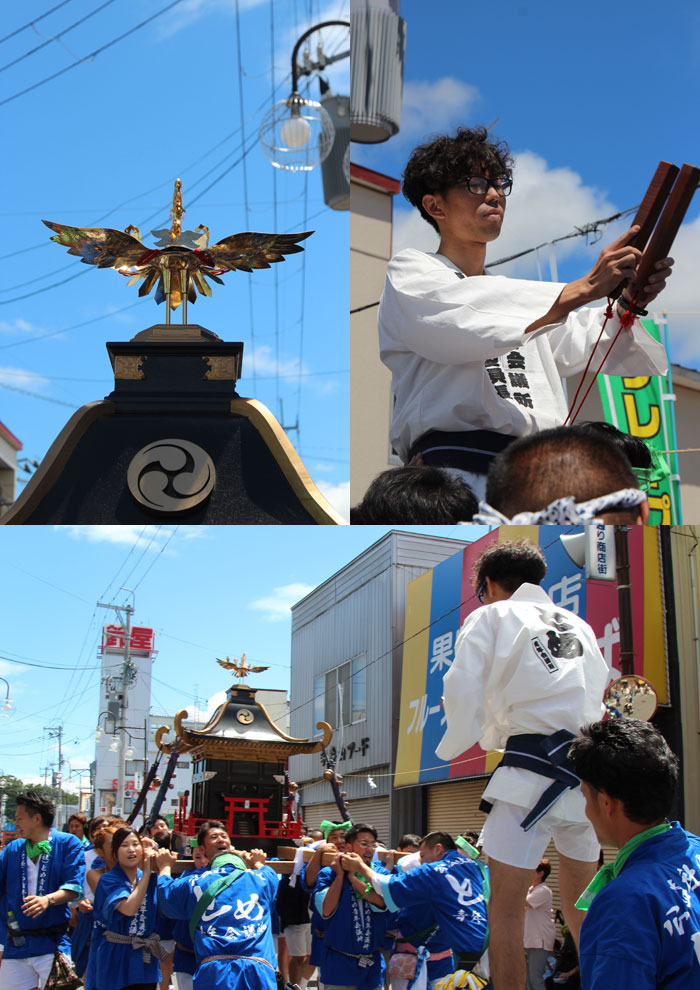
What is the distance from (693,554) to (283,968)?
311 centimetres

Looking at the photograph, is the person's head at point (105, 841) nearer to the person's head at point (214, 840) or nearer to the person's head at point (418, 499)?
the person's head at point (214, 840)

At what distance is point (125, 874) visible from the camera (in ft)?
13.4

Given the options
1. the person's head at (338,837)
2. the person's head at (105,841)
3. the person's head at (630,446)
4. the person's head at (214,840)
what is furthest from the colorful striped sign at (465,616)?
the person's head at (105,841)

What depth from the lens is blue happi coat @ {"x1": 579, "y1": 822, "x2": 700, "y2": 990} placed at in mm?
1646

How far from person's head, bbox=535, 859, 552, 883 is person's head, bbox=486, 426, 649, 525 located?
2.54 feet

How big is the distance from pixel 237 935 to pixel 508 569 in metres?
2.02

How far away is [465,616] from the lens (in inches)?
98.3

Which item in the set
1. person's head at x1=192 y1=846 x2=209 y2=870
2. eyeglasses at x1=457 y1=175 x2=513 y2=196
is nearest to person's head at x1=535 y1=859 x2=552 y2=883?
person's head at x1=192 y1=846 x2=209 y2=870

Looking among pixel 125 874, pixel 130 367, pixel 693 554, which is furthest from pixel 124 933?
pixel 693 554

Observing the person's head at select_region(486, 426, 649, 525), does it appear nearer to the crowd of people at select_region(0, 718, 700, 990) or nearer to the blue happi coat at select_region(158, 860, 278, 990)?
the crowd of people at select_region(0, 718, 700, 990)

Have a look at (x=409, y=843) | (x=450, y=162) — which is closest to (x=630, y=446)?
(x=450, y=162)

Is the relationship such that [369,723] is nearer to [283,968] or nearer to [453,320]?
[453,320]

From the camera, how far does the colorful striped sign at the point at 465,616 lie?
2.44m

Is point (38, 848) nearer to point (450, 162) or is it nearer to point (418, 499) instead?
point (418, 499)
